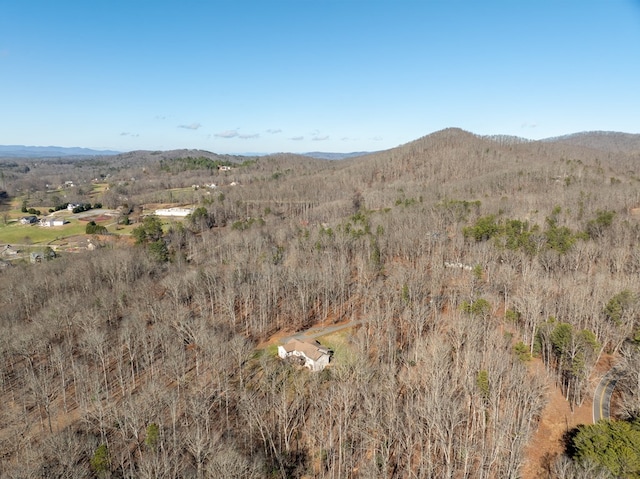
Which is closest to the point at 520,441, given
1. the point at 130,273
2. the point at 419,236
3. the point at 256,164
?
the point at 419,236

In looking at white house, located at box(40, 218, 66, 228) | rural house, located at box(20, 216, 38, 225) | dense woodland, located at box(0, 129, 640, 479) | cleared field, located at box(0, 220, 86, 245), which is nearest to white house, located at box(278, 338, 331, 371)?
dense woodland, located at box(0, 129, 640, 479)

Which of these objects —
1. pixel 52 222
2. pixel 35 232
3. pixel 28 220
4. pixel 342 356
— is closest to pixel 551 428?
pixel 342 356

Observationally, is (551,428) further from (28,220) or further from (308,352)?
(28,220)

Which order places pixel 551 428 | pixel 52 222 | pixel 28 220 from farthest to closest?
1. pixel 28 220
2. pixel 52 222
3. pixel 551 428

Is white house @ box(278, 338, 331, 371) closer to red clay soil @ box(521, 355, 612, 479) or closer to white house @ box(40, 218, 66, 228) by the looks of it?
red clay soil @ box(521, 355, 612, 479)

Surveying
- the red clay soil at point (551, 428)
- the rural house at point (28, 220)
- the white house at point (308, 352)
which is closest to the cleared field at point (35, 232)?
the rural house at point (28, 220)

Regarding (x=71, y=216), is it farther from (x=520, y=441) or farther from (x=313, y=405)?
(x=520, y=441)
